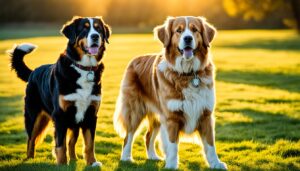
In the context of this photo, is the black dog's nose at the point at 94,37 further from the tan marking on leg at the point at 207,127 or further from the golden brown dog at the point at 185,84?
the tan marking on leg at the point at 207,127

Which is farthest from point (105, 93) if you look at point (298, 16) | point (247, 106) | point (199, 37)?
point (298, 16)

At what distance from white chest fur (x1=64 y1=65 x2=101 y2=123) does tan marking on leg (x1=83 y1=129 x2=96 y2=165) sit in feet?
0.99

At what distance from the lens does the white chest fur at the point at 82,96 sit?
7.39 metres

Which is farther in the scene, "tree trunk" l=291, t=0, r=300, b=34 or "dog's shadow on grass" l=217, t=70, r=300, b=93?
"tree trunk" l=291, t=0, r=300, b=34

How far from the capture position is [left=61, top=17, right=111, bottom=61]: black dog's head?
24.6ft

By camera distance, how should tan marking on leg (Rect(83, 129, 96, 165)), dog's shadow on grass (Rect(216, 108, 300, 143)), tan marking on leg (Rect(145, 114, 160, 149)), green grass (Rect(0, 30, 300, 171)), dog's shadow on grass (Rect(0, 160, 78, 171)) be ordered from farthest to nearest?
dog's shadow on grass (Rect(216, 108, 300, 143)), tan marking on leg (Rect(145, 114, 160, 149)), green grass (Rect(0, 30, 300, 171)), tan marking on leg (Rect(83, 129, 96, 165)), dog's shadow on grass (Rect(0, 160, 78, 171))

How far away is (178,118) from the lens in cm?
751

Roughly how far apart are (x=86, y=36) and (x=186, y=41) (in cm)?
144

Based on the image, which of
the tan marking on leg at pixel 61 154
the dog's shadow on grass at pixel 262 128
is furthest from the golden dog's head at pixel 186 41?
the dog's shadow on grass at pixel 262 128

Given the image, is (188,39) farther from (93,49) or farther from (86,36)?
(86,36)

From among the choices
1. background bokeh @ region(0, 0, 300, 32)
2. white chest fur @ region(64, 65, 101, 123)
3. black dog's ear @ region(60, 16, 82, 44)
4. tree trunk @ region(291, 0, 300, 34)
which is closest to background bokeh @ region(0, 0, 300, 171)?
white chest fur @ region(64, 65, 101, 123)

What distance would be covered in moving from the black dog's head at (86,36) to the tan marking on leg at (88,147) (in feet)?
3.69

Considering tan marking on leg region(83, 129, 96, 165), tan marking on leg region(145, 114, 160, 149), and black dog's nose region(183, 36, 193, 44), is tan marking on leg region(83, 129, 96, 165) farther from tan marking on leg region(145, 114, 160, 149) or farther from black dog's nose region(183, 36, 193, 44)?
black dog's nose region(183, 36, 193, 44)

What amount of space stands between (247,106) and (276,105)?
76 cm
